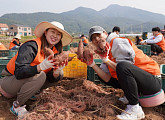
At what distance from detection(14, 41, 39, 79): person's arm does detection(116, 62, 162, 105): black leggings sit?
910 mm

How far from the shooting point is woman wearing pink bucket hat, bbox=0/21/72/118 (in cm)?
153

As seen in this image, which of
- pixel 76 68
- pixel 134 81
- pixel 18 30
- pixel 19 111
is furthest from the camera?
pixel 18 30

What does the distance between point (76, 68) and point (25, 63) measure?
1130 millimetres

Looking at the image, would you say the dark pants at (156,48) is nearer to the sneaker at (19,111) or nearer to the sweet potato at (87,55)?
the sweet potato at (87,55)

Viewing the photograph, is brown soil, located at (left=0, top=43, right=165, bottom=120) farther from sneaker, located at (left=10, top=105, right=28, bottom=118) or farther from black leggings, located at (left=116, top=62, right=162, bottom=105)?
black leggings, located at (left=116, top=62, right=162, bottom=105)

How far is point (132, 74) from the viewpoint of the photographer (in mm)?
1477

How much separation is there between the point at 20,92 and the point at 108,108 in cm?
97

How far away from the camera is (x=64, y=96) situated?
190cm

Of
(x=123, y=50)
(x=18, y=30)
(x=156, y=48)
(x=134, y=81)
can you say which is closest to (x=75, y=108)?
(x=134, y=81)

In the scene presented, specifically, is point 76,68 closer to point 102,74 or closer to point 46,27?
point 102,74

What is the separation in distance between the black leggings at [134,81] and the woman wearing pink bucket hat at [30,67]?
648 millimetres

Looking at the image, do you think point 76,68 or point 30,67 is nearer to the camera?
point 30,67

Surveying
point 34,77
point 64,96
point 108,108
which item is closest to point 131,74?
point 108,108

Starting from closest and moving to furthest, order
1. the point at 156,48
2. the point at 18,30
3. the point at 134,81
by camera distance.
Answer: the point at 134,81 < the point at 156,48 < the point at 18,30
